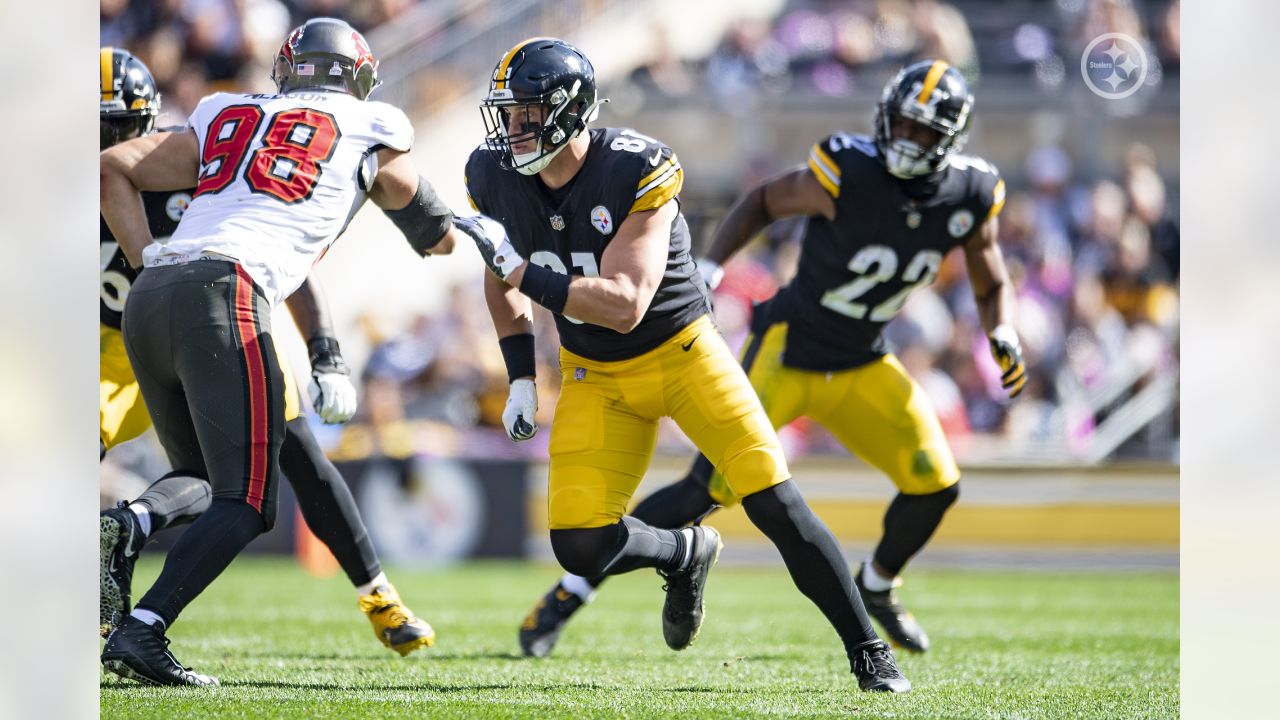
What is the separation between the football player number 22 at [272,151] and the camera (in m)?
4.14

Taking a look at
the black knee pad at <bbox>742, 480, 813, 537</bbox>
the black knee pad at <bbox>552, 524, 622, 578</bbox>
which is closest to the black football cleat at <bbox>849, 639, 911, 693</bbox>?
the black knee pad at <bbox>742, 480, 813, 537</bbox>

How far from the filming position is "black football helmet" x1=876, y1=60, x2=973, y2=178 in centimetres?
521

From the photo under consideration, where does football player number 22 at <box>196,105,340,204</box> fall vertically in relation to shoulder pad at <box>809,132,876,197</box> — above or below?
above

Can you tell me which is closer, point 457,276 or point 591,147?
point 591,147

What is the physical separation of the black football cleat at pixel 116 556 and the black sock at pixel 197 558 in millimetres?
744

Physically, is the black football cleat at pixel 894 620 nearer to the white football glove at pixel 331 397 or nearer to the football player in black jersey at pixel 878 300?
the football player in black jersey at pixel 878 300

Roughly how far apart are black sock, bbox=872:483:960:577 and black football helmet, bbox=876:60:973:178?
1213mm

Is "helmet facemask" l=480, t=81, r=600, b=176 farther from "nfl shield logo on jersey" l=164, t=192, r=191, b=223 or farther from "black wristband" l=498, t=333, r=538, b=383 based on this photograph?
"nfl shield logo on jersey" l=164, t=192, r=191, b=223

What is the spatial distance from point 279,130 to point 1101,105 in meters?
10.7

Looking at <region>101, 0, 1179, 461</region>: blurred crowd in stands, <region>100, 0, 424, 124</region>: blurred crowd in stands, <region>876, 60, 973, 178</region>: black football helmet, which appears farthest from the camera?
<region>100, 0, 424, 124</region>: blurred crowd in stands

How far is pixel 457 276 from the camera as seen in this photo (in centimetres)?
1233
